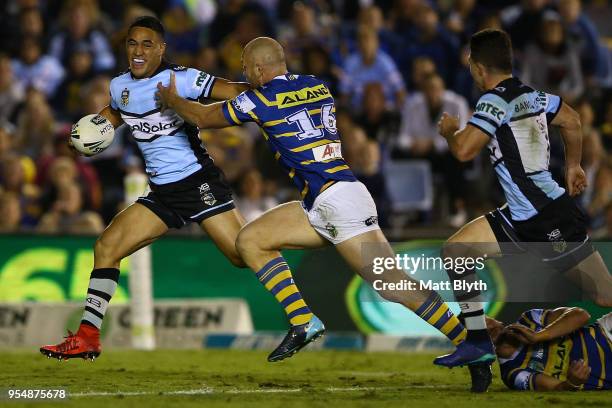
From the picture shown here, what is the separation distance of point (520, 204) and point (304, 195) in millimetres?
1475

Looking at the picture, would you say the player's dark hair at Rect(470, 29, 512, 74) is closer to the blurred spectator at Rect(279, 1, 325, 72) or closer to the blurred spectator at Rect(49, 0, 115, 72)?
the blurred spectator at Rect(279, 1, 325, 72)

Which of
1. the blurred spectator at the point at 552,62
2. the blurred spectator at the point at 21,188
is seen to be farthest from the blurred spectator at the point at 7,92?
the blurred spectator at the point at 552,62

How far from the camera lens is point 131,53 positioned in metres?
8.56

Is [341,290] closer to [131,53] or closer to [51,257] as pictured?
[51,257]

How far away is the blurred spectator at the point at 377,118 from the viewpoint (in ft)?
47.9

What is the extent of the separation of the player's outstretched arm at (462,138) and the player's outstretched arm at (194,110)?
1482mm

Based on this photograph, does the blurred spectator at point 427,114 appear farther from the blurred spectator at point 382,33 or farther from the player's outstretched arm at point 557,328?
the player's outstretched arm at point 557,328

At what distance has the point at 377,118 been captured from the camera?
1466 centimetres

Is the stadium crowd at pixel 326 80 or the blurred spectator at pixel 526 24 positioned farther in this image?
the blurred spectator at pixel 526 24

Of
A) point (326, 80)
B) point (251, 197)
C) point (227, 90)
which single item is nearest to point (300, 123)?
point (227, 90)

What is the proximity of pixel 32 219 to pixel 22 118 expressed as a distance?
7.29ft

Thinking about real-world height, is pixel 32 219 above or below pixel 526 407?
above

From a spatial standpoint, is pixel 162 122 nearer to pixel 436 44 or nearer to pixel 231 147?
pixel 231 147

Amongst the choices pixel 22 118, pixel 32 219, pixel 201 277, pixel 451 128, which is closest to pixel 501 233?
pixel 451 128
